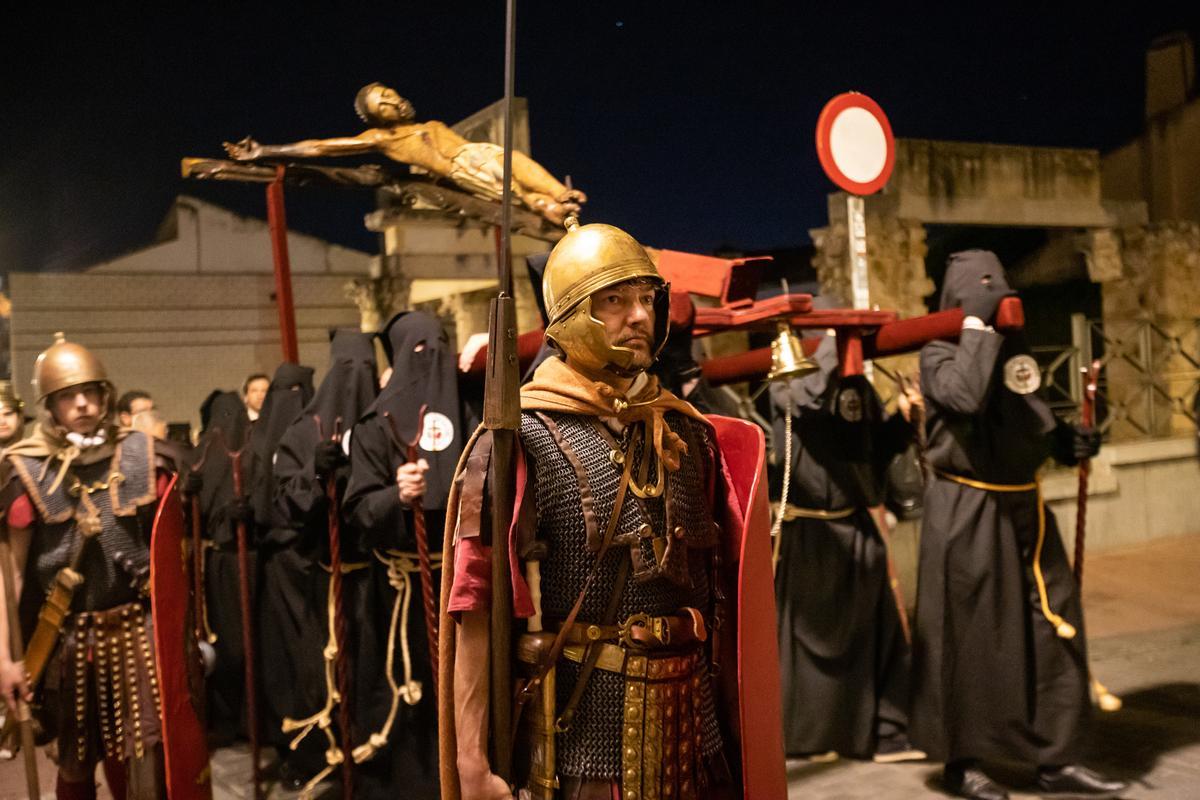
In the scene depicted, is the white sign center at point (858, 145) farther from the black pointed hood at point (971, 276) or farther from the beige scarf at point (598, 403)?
the beige scarf at point (598, 403)

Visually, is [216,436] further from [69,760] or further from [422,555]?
[422,555]

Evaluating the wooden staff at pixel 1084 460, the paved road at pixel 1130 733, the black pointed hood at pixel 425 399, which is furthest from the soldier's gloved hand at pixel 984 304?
the black pointed hood at pixel 425 399

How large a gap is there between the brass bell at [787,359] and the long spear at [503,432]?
6.69 ft

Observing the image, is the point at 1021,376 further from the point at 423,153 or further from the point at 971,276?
the point at 423,153

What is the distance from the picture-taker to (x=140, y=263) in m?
10.5

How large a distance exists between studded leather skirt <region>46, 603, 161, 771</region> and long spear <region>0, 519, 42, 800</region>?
0.10 meters

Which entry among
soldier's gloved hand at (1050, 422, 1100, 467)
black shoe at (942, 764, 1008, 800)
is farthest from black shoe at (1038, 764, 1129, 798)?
soldier's gloved hand at (1050, 422, 1100, 467)

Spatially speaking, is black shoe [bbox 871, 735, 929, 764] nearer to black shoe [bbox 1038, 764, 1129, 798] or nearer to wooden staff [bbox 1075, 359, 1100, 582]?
black shoe [bbox 1038, 764, 1129, 798]

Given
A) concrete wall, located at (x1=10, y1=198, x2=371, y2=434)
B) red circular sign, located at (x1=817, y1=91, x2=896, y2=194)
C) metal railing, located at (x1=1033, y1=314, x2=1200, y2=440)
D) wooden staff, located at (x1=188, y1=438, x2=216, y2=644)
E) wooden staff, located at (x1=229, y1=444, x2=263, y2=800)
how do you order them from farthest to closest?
metal railing, located at (x1=1033, y1=314, x2=1200, y2=440), concrete wall, located at (x1=10, y1=198, x2=371, y2=434), wooden staff, located at (x1=188, y1=438, x2=216, y2=644), red circular sign, located at (x1=817, y1=91, x2=896, y2=194), wooden staff, located at (x1=229, y1=444, x2=263, y2=800)

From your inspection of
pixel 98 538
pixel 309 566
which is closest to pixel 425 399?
pixel 98 538

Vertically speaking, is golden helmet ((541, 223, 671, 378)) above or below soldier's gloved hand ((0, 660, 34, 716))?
above

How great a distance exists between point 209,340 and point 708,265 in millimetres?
7744

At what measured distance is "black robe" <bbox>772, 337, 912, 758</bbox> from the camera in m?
4.75

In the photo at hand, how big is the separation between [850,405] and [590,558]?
111 inches
